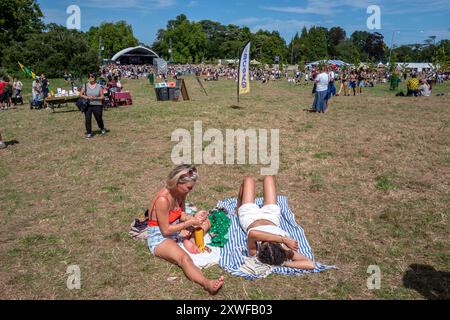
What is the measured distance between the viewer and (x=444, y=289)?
3.77 m

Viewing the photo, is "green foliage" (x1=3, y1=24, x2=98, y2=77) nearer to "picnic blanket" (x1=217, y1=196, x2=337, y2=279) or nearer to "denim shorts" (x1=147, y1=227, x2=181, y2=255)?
"picnic blanket" (x1=217, y1=196, x2=337, y2=279)

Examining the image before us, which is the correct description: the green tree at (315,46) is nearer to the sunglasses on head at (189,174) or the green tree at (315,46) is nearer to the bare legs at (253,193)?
the bare legs at (253,193)

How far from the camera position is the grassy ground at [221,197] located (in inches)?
156

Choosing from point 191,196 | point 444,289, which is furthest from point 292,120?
point 444,289

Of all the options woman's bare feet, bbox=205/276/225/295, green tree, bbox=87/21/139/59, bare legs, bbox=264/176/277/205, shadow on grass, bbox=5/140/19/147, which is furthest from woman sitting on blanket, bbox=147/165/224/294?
green tree, bbox=87/21/139/59

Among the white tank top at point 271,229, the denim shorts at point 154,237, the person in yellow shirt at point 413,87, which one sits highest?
the person in yellow shirt at point 413,87

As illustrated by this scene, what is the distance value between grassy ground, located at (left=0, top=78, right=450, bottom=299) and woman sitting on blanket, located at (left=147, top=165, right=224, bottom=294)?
165 millimetres

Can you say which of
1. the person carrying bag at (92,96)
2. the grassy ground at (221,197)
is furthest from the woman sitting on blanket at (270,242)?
the person carrying bag at (92,96)

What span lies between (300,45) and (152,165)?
110m

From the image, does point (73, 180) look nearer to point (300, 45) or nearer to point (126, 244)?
point (126, 244)

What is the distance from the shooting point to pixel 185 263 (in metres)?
4.01

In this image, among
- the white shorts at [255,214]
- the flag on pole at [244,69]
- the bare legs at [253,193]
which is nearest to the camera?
the white shorts at [255,214]

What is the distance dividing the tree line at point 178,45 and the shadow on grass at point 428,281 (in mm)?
48000

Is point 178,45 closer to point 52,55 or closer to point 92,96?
point 52,55
